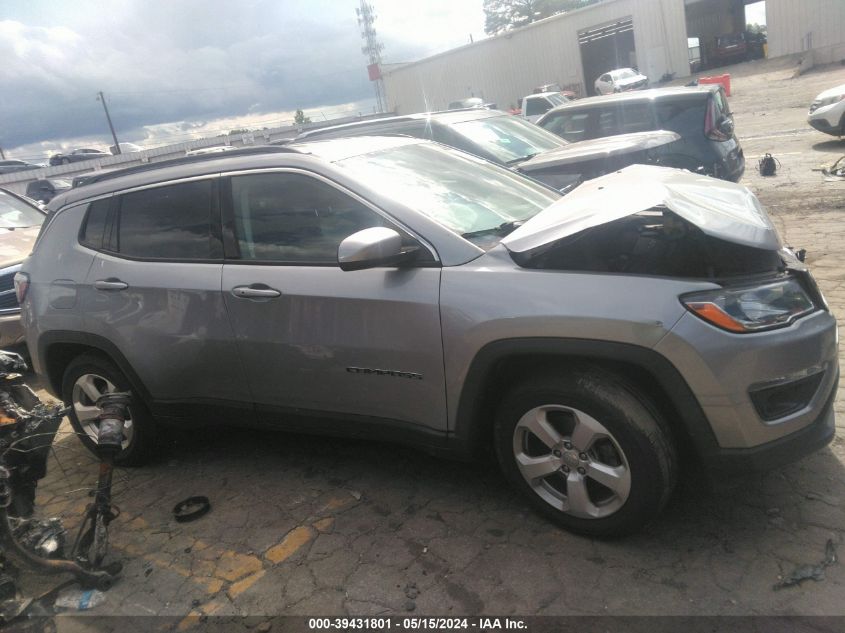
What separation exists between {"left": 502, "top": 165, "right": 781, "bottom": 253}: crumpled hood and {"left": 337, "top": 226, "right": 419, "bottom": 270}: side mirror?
1.53ft

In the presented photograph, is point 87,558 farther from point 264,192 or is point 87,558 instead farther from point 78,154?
point 78,154

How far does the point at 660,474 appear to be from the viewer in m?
2.46

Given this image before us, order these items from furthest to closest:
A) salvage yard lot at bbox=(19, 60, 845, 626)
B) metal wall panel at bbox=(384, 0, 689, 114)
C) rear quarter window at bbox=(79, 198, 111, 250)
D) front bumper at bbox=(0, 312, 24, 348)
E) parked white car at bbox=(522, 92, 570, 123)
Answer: metal wall panel at bbox=(384, 0, 689, 114)
parked white car at bbox=(522, 92, 570, 123)
front bumper at bbox=(0, 312, 24, 348)
rear quarter window at bbox=(79, 198, 111, 250)
salvage yard lot at bbox=(19, 60, 845, 626)

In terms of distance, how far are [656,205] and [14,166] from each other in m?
42.7

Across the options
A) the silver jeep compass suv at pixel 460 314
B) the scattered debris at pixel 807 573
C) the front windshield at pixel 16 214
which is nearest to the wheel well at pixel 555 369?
the silver jeep compass suv at pixel 460 314

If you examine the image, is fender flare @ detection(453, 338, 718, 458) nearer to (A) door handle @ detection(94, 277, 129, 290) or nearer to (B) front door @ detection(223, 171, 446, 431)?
(B) front door @ detection(223, 171, 446, 431)

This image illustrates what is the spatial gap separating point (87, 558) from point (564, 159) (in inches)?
199

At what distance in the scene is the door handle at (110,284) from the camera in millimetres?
3612

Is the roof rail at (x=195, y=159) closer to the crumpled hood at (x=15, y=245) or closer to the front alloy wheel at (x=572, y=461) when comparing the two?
the front alloy wheel at (x=572, y=461)

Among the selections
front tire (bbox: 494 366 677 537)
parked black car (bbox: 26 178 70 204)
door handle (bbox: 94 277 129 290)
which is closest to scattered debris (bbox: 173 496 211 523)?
door handle (bbox: 94 277 129 290)

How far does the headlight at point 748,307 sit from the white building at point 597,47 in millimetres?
31544

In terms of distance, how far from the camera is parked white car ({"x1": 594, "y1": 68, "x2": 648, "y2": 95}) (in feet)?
91.7

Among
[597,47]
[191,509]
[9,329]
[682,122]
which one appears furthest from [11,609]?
[597,47]

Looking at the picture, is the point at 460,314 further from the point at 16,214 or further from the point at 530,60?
the point at 530,60
